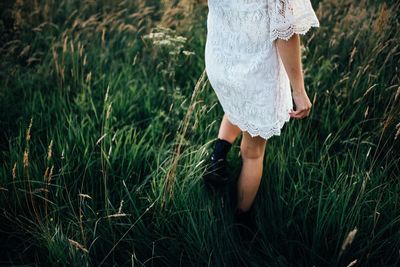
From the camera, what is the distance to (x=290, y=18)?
1.50 metres

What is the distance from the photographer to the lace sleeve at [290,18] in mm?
Result: 1503

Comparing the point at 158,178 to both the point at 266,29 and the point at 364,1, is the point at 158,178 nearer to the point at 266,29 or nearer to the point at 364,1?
the point at 266,29

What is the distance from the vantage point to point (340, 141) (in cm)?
232

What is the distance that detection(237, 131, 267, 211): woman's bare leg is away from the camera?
1.92 metres

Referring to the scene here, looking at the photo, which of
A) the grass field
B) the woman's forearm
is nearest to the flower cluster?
the grass field

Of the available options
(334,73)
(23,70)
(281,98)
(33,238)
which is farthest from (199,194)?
(23,70)

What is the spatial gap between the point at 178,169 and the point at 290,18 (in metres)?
1.06

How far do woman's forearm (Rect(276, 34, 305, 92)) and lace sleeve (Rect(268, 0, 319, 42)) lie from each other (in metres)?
0.04

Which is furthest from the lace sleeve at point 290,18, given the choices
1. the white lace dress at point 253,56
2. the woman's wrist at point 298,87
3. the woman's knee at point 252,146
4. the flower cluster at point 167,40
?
the flower cluster at point 167,40

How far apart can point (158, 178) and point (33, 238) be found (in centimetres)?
74

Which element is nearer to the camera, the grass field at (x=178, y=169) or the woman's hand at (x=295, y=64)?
the woman's hand at (x=295, y=64)

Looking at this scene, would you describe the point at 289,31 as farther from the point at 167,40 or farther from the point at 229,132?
the point at 167,40

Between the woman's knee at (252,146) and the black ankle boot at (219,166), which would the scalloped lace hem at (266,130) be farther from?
the black ankle boot at (219,166)

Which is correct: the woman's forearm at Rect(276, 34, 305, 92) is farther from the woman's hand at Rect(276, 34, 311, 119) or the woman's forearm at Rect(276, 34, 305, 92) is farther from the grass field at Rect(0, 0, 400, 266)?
the grass field at Rect(0, 0, 400, 266)
